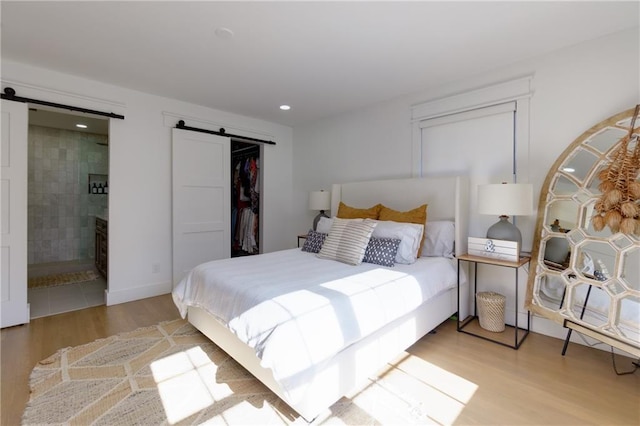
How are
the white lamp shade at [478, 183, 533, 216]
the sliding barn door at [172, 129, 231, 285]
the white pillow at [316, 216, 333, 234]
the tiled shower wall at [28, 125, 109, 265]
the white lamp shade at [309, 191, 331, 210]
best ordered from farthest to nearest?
the tiled shower wall at [28, 125, 109, 265], the white lamp shade at [309, 191, 331, 210], the sliding barn door at [172, 129, 231, 285], the white pillow at [316, 216, 333, 234], the white lamp shade at [478, 183, 533, 216]

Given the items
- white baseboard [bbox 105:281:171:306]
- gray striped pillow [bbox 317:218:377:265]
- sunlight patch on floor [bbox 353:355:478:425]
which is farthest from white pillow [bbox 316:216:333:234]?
white baseboard [bbox 105:281:171:306]

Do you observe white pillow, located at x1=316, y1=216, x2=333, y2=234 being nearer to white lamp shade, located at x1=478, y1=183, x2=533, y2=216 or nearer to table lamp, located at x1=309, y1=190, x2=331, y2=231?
table lamp, located at x1=309, y1=190, x2=331, y2=231

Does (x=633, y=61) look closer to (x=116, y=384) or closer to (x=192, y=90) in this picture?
(x=192, y=90)

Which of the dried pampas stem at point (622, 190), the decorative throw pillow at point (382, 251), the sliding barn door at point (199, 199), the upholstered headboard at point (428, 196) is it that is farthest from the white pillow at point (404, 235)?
the sliding barn door at point (199, 199)

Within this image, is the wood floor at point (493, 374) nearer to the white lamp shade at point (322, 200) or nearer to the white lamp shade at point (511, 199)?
the white lamp shade at point (511, 199)

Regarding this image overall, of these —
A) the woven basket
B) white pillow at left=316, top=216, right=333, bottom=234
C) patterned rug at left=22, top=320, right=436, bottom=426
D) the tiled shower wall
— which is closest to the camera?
A: patterned rug at left=22, top=320, right=436, bottom=426

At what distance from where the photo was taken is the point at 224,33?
87.4 inches

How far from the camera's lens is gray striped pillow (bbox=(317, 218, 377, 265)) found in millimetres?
2576

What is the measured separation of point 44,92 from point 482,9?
395 centimetres

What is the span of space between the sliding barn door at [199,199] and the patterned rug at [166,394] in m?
1.70

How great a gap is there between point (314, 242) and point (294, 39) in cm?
187

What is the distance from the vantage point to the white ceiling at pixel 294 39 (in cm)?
196

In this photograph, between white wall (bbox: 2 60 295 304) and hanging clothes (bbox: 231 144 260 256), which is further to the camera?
hanging clothes (bbox: 231 144 260 256)

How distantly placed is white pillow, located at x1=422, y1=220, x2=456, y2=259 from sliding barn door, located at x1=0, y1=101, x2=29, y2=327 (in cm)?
389
